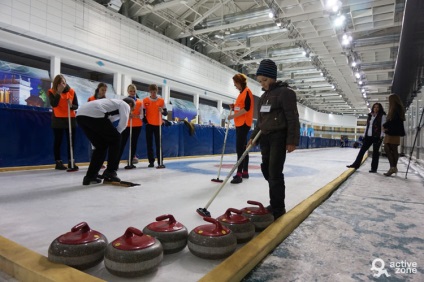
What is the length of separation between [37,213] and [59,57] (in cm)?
759

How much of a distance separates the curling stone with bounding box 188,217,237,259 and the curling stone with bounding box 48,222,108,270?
1.46 ft

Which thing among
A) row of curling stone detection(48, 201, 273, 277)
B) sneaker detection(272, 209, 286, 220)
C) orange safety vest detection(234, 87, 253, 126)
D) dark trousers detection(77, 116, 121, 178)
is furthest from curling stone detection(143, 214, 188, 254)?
orange safety vest detection(234, 87, 253, 126)

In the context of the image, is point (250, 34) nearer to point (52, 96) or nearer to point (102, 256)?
point (52, 96)

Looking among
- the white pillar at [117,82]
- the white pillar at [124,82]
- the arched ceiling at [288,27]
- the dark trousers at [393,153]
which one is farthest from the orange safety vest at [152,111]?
the white pillar at [124,82]

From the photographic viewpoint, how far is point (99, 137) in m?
3.06

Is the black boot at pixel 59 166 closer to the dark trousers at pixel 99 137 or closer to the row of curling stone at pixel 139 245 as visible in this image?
the dark trousers at pixel 99 137

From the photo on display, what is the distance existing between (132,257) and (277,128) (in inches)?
53.4

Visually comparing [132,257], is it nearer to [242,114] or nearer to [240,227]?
[240,227]

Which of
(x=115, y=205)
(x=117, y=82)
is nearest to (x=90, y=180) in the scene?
(x=115, y=205)

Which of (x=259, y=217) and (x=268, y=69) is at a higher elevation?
(x=268, y=69)

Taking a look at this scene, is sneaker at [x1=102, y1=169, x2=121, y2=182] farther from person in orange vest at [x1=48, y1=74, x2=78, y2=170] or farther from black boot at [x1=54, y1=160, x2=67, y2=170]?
black boot at [x1=54, y1=160, x2=67, y2=170]

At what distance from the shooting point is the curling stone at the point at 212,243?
1.30m

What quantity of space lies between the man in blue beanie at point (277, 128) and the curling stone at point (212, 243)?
2.42ft

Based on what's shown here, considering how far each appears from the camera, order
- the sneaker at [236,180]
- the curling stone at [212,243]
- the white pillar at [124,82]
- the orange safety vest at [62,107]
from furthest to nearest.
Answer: the white pillar at [124,82] → the orange safety vest at [62,107] → the sneaker at [236,180] → the curling stone at [212,243]
